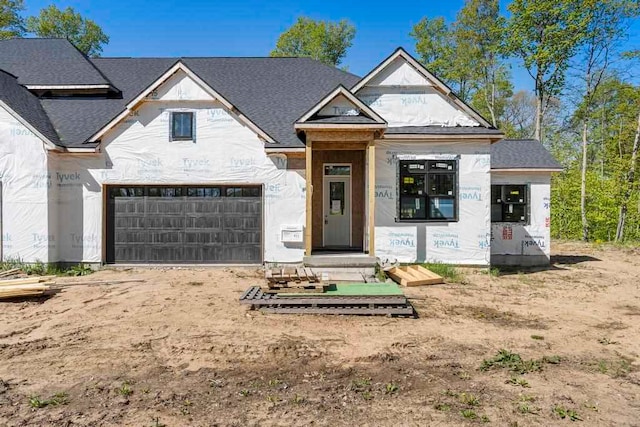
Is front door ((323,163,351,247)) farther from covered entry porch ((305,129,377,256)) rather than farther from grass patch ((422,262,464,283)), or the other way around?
grass patch ((422,262,464,283))

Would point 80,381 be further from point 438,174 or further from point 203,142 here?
point 438,174

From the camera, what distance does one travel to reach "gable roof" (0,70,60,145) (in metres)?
11.0

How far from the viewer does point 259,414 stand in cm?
378

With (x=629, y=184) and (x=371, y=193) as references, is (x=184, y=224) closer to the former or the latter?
(x=371, y=193)

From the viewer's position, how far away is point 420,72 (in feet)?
38.3

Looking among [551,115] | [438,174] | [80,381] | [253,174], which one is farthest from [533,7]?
[80,381]

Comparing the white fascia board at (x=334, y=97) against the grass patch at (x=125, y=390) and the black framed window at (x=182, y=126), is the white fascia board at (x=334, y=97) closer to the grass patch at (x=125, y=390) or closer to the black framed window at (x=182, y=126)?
the black framed window at (x=182, y=126)

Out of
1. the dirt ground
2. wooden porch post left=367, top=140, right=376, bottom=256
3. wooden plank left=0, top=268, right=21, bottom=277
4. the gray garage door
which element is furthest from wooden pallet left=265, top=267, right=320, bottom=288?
wooden plank left=0, top=268, right=21, bottom=277

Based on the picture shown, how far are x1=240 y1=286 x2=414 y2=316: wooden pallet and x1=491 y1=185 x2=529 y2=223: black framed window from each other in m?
7.63

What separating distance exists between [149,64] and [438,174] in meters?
13.6

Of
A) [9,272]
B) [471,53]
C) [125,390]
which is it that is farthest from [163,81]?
[471,53]

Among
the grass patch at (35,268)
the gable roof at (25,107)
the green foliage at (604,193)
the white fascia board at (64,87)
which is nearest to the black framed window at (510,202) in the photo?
the green foliage at (604,193)

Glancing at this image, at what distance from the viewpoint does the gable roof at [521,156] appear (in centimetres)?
1301

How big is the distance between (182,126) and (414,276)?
8280 mm
